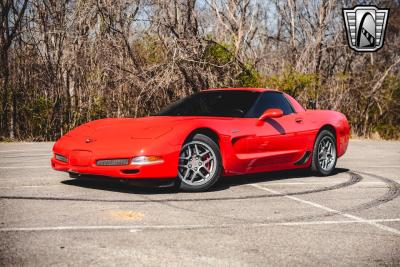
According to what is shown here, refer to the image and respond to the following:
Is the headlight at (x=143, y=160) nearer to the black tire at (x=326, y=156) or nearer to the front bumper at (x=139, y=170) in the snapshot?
the front bumper at (x=139, y=170)

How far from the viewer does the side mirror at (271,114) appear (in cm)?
673

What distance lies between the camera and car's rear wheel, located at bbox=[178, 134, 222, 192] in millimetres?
6023

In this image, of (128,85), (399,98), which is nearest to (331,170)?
(128,85)

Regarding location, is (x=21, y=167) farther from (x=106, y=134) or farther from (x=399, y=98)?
(x=399, y=98)

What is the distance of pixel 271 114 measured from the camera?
6750mm

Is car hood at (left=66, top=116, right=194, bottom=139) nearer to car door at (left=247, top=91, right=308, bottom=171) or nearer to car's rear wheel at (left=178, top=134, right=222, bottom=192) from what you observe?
car's rear wheel at (left=178, top=134, right=222, bottom=192)

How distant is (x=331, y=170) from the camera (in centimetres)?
802

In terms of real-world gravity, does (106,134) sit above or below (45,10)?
below

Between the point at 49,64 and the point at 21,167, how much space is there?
23.1ft

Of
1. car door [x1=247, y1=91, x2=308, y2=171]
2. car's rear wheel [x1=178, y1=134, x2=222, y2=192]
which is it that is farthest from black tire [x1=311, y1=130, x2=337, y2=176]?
car's rear wheel [x1=178, y1=134, x2=222, y2=192]

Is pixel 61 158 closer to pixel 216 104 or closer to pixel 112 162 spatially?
pixel 112 162
